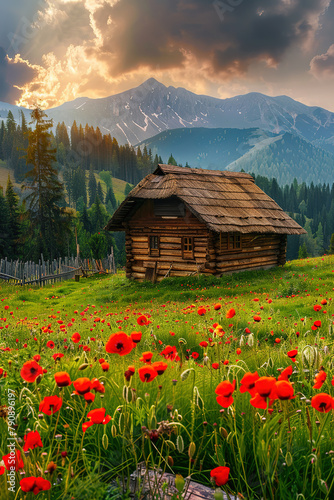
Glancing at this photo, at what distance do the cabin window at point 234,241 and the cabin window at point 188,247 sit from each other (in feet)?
6.70

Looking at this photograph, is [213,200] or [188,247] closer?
[188,247]

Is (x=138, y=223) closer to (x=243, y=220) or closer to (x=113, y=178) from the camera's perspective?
(x=243, y=220)

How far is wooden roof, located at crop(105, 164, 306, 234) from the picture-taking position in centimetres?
1923

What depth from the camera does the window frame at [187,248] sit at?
2020 centimetres

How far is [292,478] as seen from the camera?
227 centimetres

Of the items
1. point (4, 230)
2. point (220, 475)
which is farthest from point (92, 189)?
point (220, 475)

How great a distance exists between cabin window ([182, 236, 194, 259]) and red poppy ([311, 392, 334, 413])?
18.4 m

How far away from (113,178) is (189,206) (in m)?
112

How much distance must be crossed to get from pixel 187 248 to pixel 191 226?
1.20m

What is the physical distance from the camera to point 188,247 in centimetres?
2044

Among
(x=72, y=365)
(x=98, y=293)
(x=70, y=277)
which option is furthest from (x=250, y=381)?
(x=70, y=277)

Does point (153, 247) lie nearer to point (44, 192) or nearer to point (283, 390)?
point (44, 192)

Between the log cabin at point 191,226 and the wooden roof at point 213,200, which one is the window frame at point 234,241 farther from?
the wooden roof at point 213,200

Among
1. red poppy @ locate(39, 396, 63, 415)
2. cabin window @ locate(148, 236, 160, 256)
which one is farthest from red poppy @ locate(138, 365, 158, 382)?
cabin window @ locate(148, 236, 160, 256)
